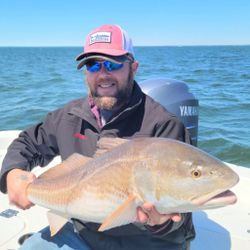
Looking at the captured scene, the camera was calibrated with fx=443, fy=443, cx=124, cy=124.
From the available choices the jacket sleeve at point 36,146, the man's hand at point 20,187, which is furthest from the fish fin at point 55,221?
the jacket sleeve at point 36,146

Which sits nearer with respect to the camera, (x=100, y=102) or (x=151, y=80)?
(x=100, y=102)

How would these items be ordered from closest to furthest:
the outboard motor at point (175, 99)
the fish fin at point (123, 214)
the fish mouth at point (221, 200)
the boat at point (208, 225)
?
A: the fish mouth at point (221, 200), the fish fin at point (123, 214), the boat at point (208, 225), the outboard motor at point (175, 99)

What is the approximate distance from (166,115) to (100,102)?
481 mm

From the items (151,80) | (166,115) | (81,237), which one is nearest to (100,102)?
(166,115)

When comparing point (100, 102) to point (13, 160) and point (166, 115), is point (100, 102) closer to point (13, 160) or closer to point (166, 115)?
point (166, 115)

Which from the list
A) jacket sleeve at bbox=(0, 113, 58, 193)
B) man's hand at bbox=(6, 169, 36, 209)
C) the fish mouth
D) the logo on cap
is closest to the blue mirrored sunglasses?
the logo on cap

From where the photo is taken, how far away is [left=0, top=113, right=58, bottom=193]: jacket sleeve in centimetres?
325

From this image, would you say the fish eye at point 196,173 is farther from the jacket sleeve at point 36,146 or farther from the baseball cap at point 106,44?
the jacket sleeve at point 36,146

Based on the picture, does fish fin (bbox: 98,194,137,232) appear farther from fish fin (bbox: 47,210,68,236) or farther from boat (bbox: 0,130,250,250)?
boat (bbox: 0,130,250,250)

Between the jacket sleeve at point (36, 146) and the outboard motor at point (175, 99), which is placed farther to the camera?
the outboard motor at point (175, 99)

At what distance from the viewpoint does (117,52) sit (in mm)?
3098

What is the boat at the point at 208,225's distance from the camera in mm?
3830

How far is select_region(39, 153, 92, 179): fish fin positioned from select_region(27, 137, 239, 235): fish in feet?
0.17

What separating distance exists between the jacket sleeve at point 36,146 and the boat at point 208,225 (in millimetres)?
904
